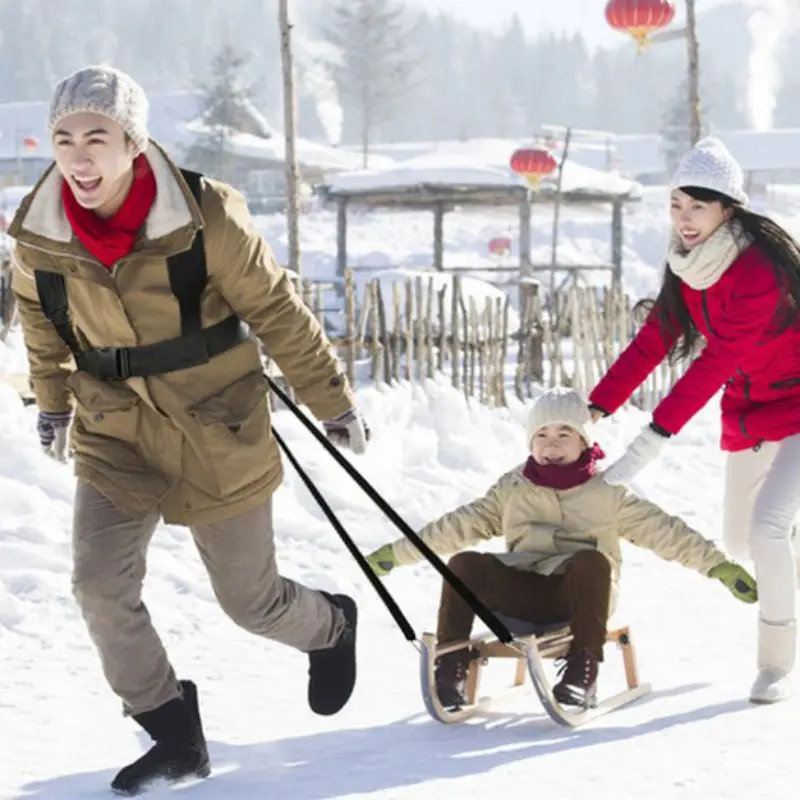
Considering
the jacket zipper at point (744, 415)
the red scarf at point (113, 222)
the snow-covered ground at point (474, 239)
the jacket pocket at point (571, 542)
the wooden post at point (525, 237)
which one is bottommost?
the snow-covered ground at point (474, 239)

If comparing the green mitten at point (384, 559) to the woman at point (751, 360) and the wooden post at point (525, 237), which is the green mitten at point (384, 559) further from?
the wooden post at point (525, 237)

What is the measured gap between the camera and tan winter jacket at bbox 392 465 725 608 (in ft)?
15.3

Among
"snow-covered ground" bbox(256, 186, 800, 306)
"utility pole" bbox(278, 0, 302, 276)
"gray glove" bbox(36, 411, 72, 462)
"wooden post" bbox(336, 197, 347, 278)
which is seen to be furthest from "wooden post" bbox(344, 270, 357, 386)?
"snow-covered ground" bbox(256, 186, 800, 306)

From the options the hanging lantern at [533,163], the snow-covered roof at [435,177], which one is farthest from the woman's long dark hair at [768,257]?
the snow-covered roof at [435,177]

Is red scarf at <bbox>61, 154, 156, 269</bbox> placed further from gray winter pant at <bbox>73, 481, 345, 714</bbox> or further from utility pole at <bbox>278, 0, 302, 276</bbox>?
utility pole at <bbox>278, 0, 302, 276</bbox>

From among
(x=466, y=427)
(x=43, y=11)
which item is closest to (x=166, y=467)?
(x=466, y=427)

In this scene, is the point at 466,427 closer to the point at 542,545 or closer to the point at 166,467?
the point at 542,545

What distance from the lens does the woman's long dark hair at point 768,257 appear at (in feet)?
14.9

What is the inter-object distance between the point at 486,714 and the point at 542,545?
20.8 inches

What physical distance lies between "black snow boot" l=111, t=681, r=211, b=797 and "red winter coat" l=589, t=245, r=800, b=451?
1.63 m

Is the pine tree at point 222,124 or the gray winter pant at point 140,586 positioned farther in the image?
the pine tree at point 222,124

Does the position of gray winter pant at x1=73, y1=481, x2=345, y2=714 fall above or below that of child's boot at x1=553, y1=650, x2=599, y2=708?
above

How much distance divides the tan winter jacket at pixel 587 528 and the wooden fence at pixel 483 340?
607 cm

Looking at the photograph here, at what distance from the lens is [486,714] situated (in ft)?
14.7
